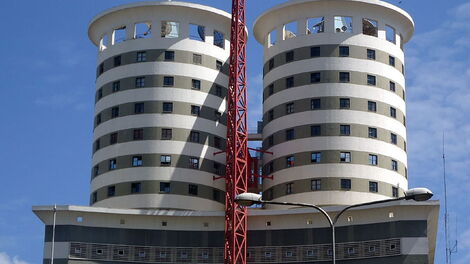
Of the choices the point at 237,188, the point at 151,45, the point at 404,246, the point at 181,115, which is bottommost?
the point at 404,246

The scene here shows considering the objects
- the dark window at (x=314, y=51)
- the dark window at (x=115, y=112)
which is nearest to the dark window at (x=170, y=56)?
the dark window at (x=115, y=112)

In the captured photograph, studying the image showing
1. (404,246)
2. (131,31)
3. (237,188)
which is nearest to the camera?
(404,246)

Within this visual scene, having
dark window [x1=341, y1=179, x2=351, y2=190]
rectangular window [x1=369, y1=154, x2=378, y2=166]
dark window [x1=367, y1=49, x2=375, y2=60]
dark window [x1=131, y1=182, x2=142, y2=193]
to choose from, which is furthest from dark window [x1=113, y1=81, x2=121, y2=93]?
rectangular window [x1=369, y1=154, x2=378, y2=166]

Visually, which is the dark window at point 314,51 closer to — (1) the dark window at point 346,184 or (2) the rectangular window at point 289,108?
(2) the rectangular window at point 289,108

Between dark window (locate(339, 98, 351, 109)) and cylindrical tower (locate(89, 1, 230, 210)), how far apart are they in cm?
1277

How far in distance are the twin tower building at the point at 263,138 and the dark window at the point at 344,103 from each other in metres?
0.10

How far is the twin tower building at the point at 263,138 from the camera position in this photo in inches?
3403

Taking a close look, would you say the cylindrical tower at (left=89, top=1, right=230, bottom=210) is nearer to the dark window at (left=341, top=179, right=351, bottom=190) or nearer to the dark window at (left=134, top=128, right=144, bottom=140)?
the dark window at (left=134, top=128, right=144, bottom=140)

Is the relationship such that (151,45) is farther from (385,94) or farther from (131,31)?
(385,94)

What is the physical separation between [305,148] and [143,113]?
53.7 feet

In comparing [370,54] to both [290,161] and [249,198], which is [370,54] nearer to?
[290,161]

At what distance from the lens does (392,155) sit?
8938 centimetres

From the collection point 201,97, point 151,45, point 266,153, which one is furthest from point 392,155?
point 151,45

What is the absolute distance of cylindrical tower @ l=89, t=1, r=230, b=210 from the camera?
8975cm
